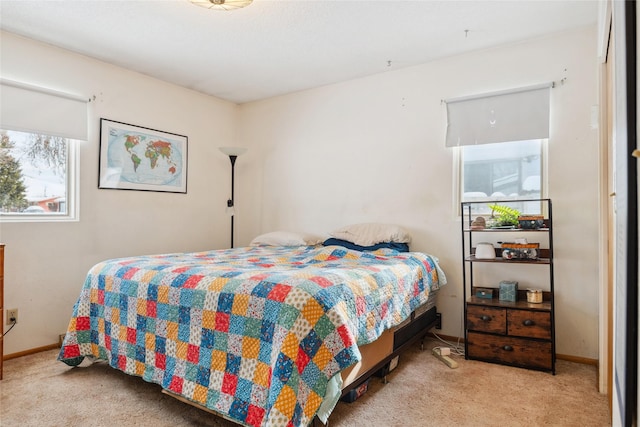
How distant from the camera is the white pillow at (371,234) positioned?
3.36 m

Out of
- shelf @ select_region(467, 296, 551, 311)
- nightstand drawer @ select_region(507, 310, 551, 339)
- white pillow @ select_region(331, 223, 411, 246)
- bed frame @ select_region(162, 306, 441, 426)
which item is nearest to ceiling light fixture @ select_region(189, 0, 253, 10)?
white pillow @ select_region(331, 223, 411, 246)

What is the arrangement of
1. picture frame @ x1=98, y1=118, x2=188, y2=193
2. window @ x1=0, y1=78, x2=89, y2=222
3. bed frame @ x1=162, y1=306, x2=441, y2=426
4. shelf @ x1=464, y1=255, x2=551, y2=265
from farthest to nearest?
picture frame @ x1=98, y1=118, x2=188, y2=193
window @ x1=0, y1=78, x2=89, y2=222
shelf @ x1=464, y1=255, x2=551, y2=265
bed frame @ x1=162, y1=306, x2=441, y2=426

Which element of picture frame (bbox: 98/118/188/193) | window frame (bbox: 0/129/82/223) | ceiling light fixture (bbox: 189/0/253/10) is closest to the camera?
ceiling light fixture (bbox: 189/0/253/10)

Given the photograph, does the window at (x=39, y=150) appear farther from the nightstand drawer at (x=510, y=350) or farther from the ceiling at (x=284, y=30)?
the nightstand drawer at (x=510, y=350)

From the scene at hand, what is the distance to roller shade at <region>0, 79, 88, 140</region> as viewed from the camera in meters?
2.88

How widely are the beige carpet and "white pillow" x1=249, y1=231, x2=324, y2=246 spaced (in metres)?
1.46

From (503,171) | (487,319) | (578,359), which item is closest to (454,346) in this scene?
(487,319)

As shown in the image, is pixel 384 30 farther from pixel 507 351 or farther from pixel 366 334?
pixel 507 351

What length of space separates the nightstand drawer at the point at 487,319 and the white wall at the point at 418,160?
516 mm

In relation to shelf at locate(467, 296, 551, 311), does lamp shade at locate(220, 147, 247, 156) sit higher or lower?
higher

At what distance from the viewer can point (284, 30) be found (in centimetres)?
289

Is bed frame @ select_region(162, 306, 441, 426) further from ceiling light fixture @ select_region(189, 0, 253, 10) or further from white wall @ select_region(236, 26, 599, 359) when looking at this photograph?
ceiling light fixture @ select_region(189, 0, 253, 10)

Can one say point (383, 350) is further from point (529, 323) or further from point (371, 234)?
point (371, 234)

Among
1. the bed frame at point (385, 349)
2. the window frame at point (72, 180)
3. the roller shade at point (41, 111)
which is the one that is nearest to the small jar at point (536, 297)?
the bed frame at point (385, 349)
